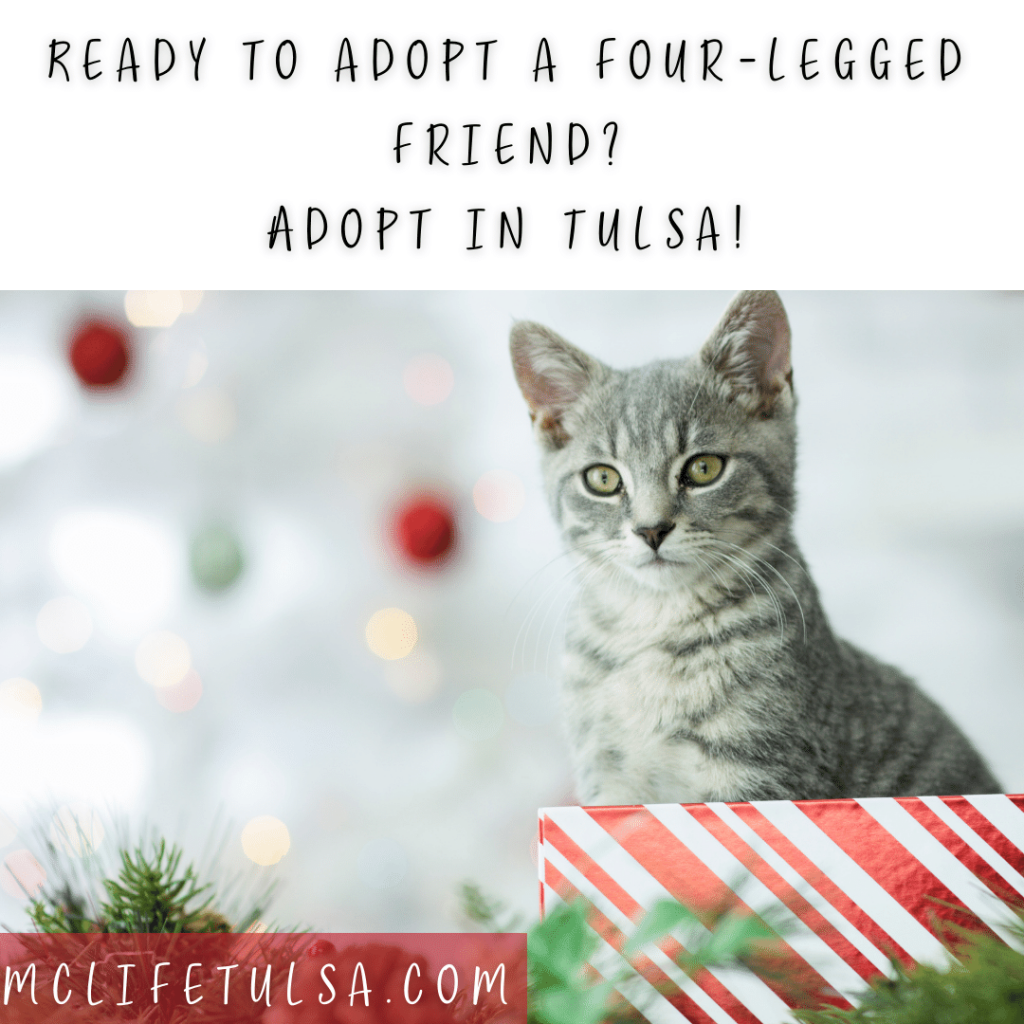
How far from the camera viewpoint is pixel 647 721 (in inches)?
32.2

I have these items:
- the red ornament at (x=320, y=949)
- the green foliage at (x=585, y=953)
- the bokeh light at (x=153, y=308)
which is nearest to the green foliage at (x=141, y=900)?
the red ornament at (x=320, y=949)

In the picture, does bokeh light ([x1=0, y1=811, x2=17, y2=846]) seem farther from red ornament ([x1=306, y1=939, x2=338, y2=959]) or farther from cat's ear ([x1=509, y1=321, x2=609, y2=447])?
cat's ear ([x1=509, y1=321, x2=609, y2=447])

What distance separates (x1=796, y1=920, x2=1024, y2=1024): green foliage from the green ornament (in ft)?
2.75

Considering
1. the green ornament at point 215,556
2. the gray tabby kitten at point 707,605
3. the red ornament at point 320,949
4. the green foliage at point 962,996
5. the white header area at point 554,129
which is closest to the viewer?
the green foliage at point 962,996

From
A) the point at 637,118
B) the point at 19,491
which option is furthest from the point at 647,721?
the point at 19,491

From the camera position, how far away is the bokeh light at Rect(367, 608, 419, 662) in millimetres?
1139

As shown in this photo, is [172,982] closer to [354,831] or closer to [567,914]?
[567,914]

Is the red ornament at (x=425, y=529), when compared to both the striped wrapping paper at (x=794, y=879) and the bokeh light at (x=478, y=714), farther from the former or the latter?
the striped wrapping paper at (x=794, y=879)

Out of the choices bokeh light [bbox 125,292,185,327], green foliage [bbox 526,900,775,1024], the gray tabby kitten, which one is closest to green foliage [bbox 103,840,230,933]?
green foliage [bbox 526,900,775,1024]

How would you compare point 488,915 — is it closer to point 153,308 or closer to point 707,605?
point 707,605

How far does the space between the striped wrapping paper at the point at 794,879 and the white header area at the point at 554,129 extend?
2.14ft

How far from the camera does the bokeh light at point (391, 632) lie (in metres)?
1.14

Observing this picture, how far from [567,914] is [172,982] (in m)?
0.27

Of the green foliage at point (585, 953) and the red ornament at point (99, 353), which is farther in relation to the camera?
the red ornament at point (99, 353)
